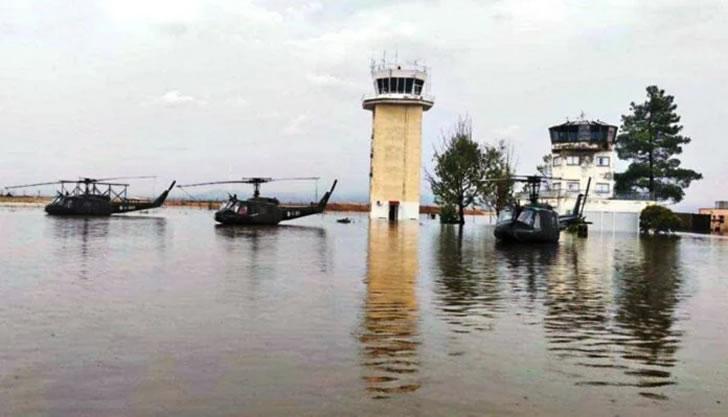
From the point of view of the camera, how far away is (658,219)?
72.1 meters

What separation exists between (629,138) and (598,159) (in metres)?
10.6

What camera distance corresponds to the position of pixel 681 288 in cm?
2106

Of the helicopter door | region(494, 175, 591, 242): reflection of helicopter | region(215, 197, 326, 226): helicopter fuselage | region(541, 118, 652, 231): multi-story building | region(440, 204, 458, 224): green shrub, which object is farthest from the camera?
region(440, 204, 458, 224): green shrub

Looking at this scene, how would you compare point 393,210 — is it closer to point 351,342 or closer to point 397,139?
point 397,139

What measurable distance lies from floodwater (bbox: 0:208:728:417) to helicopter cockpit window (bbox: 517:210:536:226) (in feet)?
54.3

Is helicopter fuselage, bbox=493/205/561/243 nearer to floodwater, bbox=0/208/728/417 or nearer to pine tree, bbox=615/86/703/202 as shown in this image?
floodwater, bbox=0/208/728/417

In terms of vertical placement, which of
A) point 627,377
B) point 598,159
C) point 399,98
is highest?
point 399,98

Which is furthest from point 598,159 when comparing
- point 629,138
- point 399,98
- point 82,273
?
point 82,273

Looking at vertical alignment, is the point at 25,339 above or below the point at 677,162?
below

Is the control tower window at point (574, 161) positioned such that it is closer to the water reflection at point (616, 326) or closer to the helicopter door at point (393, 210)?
the helicopter door at point (393, 210)

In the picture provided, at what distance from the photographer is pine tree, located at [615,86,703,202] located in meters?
85.4

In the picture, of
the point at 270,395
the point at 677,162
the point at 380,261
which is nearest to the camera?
the point at 270,395

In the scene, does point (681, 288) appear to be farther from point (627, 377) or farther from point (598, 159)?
point (598, 159)

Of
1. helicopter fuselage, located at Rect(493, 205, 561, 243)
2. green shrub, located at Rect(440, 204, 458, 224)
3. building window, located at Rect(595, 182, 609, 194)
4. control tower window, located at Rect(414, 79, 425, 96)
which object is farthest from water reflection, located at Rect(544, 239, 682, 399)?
green shrub, located at Rect(440, 204, 458, 224)
